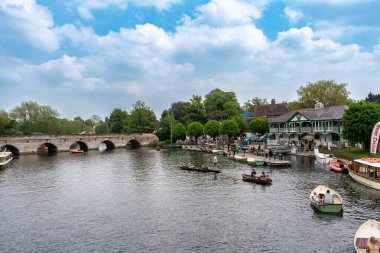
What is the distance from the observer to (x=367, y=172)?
41406mm

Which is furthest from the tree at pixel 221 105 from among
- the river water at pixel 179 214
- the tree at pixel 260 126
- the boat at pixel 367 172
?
the boat at pixel 367 172

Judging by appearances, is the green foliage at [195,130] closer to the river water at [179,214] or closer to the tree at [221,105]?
the tree at [221,105]

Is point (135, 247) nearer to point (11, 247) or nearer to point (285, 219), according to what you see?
point (11, 247)

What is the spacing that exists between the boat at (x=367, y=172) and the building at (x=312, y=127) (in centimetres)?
3226

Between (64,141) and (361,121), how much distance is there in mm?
83639

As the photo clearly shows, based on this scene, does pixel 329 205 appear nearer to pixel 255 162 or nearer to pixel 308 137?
pixel 255 162

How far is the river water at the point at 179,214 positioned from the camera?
24828mm

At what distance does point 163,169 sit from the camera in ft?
202

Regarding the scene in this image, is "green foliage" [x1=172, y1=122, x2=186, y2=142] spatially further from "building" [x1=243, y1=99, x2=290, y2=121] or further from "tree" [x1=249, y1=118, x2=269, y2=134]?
"tree" [x1=249, y1=118, x2=269, y2=134]

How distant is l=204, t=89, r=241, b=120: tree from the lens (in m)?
136

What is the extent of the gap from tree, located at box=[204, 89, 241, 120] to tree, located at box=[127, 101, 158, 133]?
75.4 feet

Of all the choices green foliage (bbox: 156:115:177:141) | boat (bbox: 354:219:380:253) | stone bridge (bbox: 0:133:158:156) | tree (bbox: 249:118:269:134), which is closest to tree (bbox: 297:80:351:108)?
tree (bbox: 249:118:269:134)

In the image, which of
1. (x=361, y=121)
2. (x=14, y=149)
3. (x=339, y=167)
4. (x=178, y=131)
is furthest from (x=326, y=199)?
(x=178, y=131)

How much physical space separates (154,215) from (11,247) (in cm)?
1162
